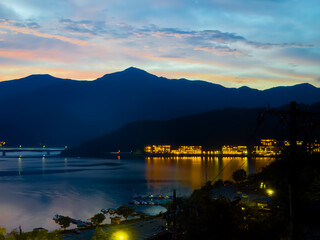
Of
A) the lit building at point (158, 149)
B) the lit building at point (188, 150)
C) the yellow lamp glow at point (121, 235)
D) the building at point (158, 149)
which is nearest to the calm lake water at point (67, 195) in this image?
the yellow lamp glow at point (121, 235)

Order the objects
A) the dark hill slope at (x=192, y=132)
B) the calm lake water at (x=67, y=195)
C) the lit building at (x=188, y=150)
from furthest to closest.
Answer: the dark hill slope at (x=192, y=132) → the lit building at (x=188, y=150) → the calm lake water at (x=67, y=195)

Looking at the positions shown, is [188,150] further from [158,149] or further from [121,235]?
[121,235]

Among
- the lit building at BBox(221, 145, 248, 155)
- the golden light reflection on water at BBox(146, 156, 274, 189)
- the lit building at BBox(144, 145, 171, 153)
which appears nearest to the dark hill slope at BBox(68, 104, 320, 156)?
the lit building at BBox(144, 145, 171, 153)

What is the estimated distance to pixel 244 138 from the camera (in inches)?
4771

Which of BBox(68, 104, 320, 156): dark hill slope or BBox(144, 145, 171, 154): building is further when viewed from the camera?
BBox(68, 104, 320, 156): dark hill slope

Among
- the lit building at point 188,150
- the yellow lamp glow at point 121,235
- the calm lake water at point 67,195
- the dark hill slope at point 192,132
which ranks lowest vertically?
the calm lake water at point 67,195

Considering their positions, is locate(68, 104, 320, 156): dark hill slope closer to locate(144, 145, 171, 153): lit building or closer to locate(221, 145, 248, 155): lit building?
locate(144, 145, 171, 153): lit building

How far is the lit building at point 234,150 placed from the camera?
346 ft

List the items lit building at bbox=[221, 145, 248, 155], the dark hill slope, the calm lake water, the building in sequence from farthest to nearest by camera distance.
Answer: the dark hill slope
the building
lit building at bbox=[221, 145, 248, 155]
the calm lake water

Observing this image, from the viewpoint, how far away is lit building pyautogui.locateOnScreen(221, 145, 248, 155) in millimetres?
105500

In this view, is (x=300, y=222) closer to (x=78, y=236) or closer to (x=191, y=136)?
(x=78, y=236)

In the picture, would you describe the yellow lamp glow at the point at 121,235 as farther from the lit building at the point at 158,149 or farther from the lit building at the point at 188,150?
the lit building at the point at 158,149

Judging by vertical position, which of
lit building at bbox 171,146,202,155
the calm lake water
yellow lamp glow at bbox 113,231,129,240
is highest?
yellow lamp glow at bbox 113,231,129,240

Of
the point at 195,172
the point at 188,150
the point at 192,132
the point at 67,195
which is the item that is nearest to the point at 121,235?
the point at 67,195
